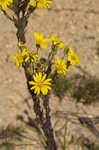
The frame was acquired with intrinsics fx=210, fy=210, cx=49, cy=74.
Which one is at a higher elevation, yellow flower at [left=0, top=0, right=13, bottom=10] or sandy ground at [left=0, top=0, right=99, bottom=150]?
yellow flower at [left=0, top=0, right=13, bottom=10]

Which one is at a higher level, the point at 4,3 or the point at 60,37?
the point at 4,3

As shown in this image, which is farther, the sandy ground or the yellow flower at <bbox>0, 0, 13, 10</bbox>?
the sandy ground

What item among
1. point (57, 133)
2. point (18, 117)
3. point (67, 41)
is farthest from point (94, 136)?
point (67, 41)

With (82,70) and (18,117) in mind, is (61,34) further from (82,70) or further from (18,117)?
(18,117)

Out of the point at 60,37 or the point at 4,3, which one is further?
the point at 60,37

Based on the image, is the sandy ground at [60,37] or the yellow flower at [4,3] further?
the sandy ground at [60,37]

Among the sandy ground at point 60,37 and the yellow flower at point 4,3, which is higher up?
the yellow flower at point 4,3

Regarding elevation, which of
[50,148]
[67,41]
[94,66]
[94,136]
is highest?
[67,41]

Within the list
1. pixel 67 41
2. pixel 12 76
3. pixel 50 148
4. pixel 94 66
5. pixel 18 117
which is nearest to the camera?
pixel 50 148
